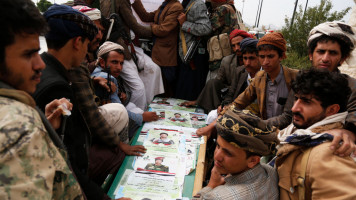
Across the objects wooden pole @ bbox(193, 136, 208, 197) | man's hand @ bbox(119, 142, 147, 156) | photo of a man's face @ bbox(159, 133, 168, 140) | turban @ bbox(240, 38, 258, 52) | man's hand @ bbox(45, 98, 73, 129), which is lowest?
photo of a man's face @ bbox(159, 133, 168, 140)

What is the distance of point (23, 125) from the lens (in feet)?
2.26

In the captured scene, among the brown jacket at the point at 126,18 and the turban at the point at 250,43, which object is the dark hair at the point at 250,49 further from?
the brown jacket at the point at 126,18

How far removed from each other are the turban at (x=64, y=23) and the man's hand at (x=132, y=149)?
1030mm

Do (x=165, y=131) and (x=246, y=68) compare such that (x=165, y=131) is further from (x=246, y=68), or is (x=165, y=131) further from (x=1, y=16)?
(x=1, y=16)

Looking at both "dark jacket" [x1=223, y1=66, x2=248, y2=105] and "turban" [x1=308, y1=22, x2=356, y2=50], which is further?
"dark jacket" [x1=223, y1=66, x2=248, y2=105]

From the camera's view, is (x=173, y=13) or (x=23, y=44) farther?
(x=173, y=13)

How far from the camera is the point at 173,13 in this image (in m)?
4.18

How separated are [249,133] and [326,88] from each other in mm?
559

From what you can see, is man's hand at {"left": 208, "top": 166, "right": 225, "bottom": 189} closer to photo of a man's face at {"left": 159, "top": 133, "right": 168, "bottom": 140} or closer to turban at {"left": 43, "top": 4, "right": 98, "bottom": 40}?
photo of a man's face at {"left": 159, "top": 133, "right": 168, "bottom": 140}

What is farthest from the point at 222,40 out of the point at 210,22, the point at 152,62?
the point at 152,62

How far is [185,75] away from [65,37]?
3121mm

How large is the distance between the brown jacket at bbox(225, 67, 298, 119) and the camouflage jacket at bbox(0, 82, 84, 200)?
2276 mm

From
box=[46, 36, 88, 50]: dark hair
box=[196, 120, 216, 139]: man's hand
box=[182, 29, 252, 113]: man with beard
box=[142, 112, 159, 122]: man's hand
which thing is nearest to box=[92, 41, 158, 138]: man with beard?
box=[142, 112, 159, 122]: man's hand

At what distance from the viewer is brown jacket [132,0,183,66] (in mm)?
4195
